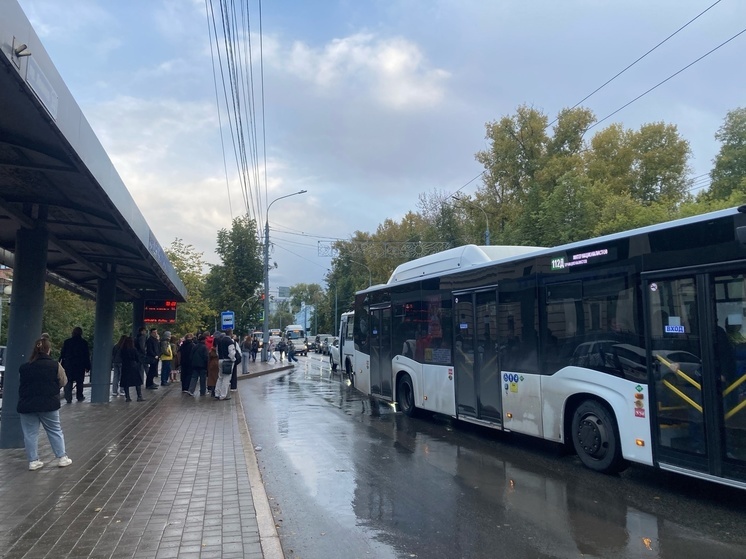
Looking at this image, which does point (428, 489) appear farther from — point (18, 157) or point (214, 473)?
point (18, 157)

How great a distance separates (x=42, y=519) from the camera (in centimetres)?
578

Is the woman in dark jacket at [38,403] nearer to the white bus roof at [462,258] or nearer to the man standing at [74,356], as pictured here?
the white bus roof at [462,258]

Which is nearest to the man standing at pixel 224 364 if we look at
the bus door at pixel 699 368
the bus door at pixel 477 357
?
the bus door at pixel 477 357

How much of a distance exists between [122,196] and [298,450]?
474 centimetres

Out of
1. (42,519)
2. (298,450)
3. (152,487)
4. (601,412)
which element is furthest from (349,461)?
(42,519)

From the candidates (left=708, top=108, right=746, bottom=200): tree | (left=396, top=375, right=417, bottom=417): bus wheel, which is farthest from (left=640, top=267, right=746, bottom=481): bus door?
(left=708, top=108, right=746, bottom=200): tree

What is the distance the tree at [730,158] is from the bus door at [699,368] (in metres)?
34.7

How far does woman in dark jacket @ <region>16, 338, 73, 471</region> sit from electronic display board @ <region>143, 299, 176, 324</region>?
540 inches

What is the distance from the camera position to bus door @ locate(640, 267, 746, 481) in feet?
21.0

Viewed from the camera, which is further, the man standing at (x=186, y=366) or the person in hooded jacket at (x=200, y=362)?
the man standing at (x=186, y=366)

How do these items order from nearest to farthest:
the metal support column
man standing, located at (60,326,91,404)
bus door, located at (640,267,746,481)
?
bus door, located at (640,267,746,481) < man standing, located at (60,326,91,404) < the metal support column

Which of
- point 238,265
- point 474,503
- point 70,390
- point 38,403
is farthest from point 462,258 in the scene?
point 238,265

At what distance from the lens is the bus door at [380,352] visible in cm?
1482

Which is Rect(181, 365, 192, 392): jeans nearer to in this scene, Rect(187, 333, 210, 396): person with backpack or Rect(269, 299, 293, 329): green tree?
Rect(187, 333, 210, 396): person with backpack
